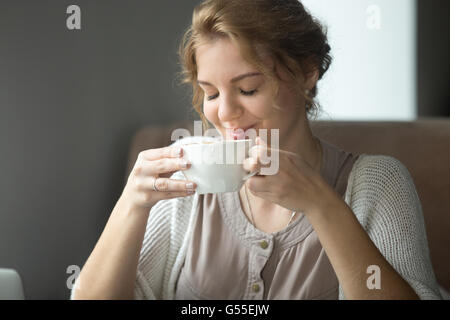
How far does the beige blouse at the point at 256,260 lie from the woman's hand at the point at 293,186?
183 millimetres

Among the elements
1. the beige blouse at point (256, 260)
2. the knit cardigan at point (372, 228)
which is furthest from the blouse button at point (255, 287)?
the knit cardigan at point (372, 228)

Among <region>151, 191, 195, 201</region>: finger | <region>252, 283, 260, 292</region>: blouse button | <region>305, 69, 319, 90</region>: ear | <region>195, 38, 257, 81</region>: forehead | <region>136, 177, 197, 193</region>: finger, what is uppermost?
<region>195, 38, 257, 81</region>: forehead

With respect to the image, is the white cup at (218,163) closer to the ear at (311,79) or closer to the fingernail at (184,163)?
the fingernail at (184,163)

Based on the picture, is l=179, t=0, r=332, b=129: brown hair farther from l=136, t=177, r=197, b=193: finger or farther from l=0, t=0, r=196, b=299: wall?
l=136, t=177, r=197, b=193: finger

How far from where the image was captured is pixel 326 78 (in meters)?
0.77

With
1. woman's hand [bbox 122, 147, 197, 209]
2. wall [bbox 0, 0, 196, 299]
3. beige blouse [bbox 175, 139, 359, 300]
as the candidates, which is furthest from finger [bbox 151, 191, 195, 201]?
beige blouse [bbox 175, 139, 359, 300]

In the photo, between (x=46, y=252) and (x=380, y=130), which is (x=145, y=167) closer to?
(x=46, y=252)

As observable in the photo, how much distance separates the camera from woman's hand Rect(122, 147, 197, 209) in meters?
0.56

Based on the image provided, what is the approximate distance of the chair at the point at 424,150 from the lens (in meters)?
0.83

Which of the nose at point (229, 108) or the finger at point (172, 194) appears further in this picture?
the nose at point (229, 108)

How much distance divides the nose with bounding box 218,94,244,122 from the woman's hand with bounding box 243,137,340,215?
0.45ft

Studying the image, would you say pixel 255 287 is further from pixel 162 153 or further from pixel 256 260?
pixel 162 153

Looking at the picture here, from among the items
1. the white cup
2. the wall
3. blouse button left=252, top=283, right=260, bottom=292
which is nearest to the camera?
the white cup

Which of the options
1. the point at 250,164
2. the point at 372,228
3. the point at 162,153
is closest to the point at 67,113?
the point at 162,153
